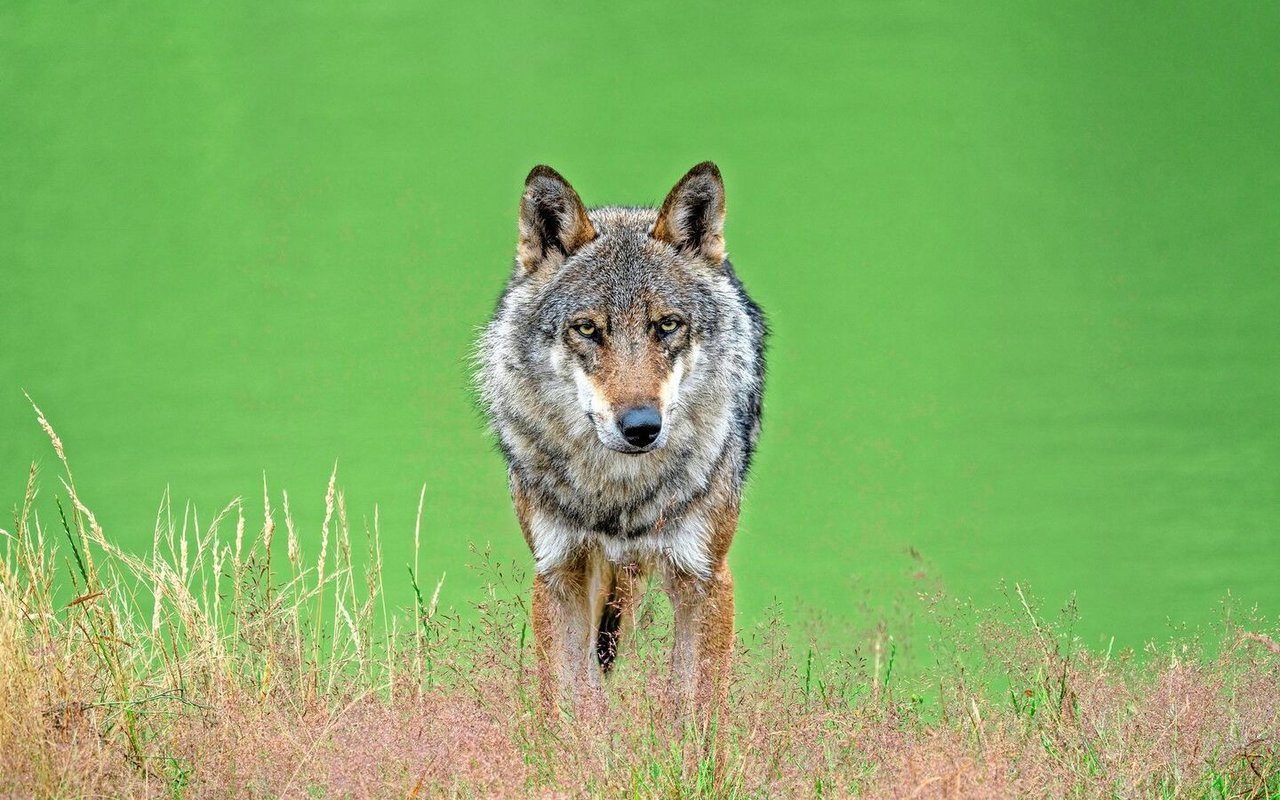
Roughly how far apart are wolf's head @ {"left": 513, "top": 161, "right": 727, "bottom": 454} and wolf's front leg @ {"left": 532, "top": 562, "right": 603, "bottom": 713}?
563 millimetres

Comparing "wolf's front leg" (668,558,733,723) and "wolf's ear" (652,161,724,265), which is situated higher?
"wolf's ear" (652,161,724,265)

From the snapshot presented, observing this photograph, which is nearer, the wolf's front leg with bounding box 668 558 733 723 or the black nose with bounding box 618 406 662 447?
the black nose with bounding box 618 406 662 447

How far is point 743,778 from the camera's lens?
124 inches

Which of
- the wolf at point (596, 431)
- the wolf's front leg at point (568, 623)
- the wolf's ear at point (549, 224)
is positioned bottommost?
the wolf's front leg at point (568, 623)

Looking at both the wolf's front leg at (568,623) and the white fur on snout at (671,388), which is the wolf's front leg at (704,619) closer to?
the wolf's front leg at (568,623)

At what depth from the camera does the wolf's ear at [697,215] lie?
163 inches

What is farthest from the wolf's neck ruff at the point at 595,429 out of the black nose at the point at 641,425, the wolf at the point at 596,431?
the black nose at the point at 641,425

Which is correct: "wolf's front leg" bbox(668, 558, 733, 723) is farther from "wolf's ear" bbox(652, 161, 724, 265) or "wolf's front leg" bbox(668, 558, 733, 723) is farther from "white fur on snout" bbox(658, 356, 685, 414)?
"wolf's ear" bbox(652, 161, 724, 265)

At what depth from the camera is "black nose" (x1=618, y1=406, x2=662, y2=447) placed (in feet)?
12.2

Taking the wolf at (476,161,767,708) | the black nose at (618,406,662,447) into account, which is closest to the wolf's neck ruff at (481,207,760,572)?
the wolf at (476,161,767,708)

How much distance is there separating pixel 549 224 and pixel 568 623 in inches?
50.2

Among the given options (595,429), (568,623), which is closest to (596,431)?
(595,429)

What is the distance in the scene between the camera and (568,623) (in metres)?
4.29

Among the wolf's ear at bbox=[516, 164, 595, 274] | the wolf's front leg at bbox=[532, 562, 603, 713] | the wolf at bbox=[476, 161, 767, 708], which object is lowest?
the wolf's front leg at bbox=[532, 562, 603, 713]
